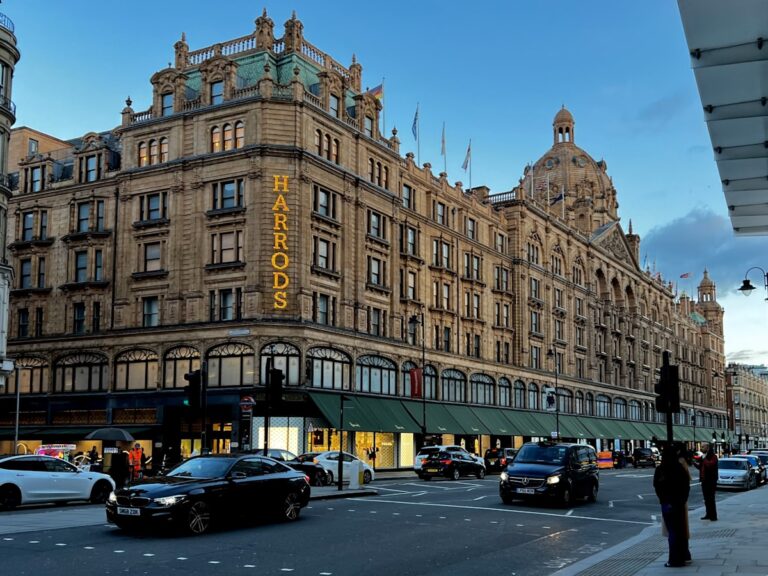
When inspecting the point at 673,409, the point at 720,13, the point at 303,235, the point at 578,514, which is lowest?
the point at 578,514

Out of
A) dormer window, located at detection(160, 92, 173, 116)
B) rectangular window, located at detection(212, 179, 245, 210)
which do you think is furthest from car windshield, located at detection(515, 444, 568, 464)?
dormer window, located at detection(160, 92, 173, 116)

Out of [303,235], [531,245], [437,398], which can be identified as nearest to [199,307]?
[303,235]

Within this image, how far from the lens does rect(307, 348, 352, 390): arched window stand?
50.5 meters

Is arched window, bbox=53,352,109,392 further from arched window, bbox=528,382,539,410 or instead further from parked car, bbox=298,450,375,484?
arched window, bbox=528,382,539,410

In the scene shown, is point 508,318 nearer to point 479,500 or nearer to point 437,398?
point 437,398

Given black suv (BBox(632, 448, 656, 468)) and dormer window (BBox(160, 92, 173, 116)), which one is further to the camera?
black suv (BBox(632, 448, 656, 468))

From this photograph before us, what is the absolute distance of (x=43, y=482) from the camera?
79.8 feet

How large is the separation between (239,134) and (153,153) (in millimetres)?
6634

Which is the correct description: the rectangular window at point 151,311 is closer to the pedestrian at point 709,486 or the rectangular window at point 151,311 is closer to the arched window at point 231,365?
the arched window at point 231,365

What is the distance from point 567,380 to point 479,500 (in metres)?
57.0

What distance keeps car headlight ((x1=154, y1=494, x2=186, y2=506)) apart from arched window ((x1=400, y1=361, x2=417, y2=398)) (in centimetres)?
4149

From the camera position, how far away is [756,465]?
4216 cm

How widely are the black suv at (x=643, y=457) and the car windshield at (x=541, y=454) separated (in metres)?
47.5

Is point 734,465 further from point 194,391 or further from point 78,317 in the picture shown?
point 78,317
